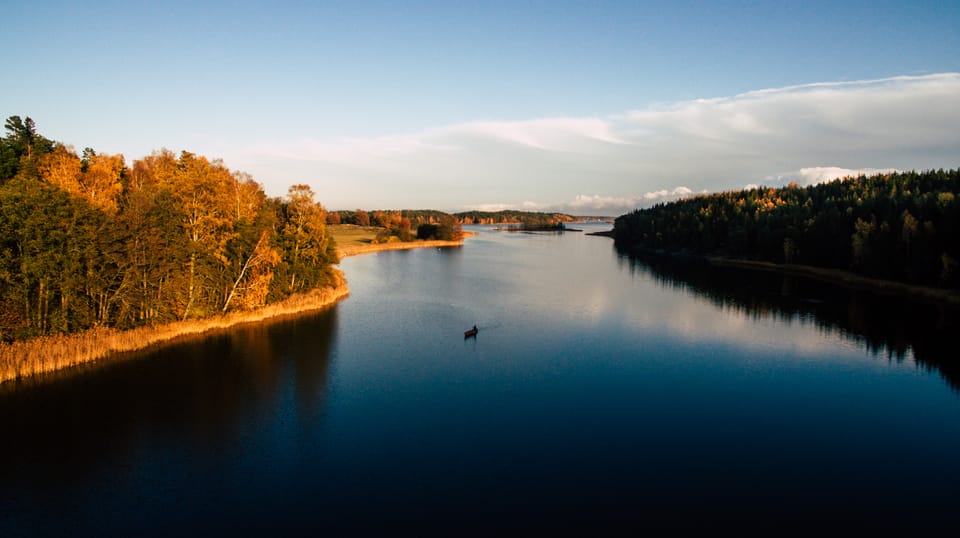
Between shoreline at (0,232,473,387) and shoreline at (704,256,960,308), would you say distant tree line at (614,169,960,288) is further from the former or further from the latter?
shoreline at (0,232,473,387)

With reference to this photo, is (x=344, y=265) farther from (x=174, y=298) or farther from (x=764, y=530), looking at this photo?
(x=764, y=530)

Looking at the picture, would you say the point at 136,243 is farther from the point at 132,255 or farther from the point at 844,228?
the point at 844,228

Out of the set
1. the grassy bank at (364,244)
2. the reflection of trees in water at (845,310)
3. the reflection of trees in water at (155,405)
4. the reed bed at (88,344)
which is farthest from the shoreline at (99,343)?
the grassy bank at (364,244)

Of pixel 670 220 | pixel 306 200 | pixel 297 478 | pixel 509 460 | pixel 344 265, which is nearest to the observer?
pixel 297 478

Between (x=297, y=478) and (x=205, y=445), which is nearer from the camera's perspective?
(x=297, y=478)

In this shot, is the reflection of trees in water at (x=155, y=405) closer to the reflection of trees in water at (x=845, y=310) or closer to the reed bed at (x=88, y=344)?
the reed bed at (x=88, y=344)

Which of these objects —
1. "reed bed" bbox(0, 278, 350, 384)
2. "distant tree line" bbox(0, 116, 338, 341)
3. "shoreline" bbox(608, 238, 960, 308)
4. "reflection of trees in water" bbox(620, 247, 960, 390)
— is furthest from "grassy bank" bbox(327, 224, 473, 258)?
"shoreline" bbox(608, 238, 960, 308)

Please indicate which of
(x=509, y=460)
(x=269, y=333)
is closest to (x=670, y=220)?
(x=269, y=333)
